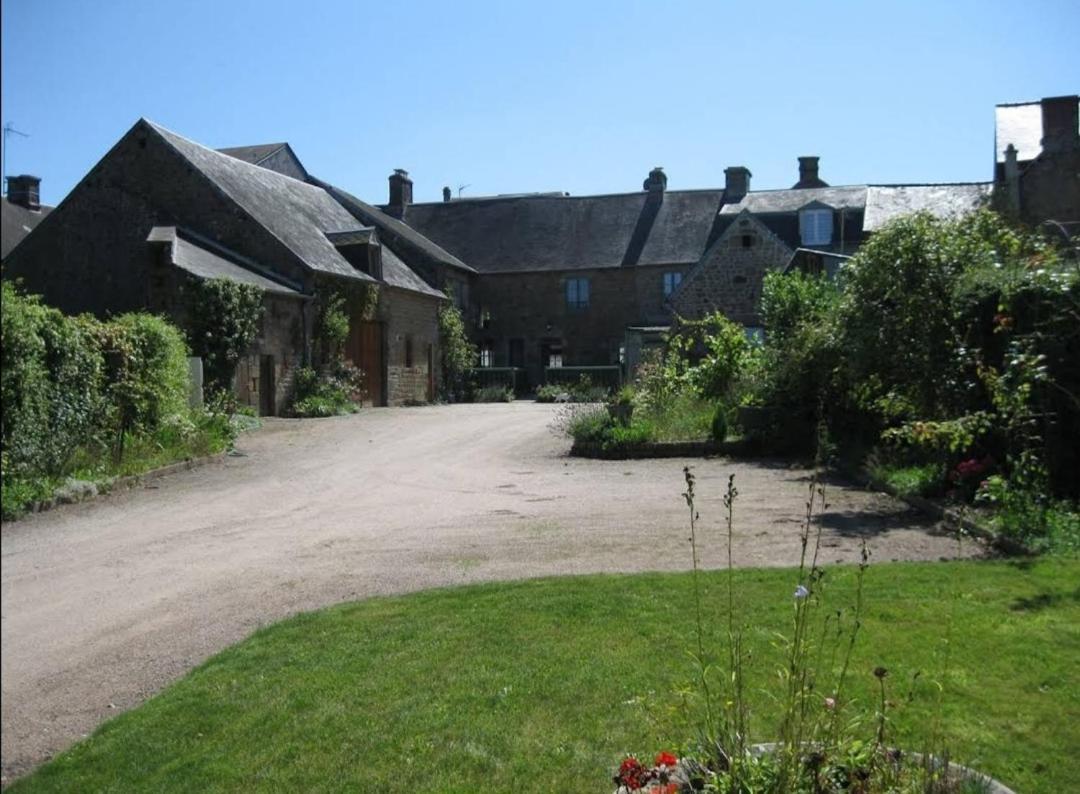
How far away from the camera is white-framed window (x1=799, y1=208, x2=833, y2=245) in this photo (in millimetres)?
38156

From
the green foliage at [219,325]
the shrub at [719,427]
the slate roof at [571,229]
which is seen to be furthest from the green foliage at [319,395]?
the slate roof at [571,229]

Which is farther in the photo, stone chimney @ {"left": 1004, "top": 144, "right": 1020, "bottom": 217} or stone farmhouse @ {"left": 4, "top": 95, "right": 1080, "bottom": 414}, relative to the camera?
stone farmhouse @ {"left": 4, "top": 95, "right": 1080, "bottom": 414}

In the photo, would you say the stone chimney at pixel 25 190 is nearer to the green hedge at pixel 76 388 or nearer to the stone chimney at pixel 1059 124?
the stone chimney at pixel 1059 124

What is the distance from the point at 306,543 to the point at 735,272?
27.4 m

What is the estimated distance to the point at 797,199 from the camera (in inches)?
1603

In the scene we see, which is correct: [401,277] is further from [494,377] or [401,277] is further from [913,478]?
[913,478]

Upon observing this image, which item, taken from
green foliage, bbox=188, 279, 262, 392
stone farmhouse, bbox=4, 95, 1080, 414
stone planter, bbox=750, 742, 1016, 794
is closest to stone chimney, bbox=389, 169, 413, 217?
stone farmhouse, bbox=4, 95, 1080, 414

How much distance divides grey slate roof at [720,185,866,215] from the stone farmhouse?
11 centimetres

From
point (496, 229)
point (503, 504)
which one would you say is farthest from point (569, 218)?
point (503, 504)

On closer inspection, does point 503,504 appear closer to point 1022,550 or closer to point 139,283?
point 1022,550

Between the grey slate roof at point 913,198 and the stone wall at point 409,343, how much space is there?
15826 millimetres

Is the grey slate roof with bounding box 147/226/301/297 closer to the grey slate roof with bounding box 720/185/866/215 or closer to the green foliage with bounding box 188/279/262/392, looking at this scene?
the green foliage with bounding box 188/279/262/392

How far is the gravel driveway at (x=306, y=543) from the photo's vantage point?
18.7ft

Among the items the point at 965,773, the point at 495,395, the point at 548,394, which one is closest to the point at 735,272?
the point at 548,394
